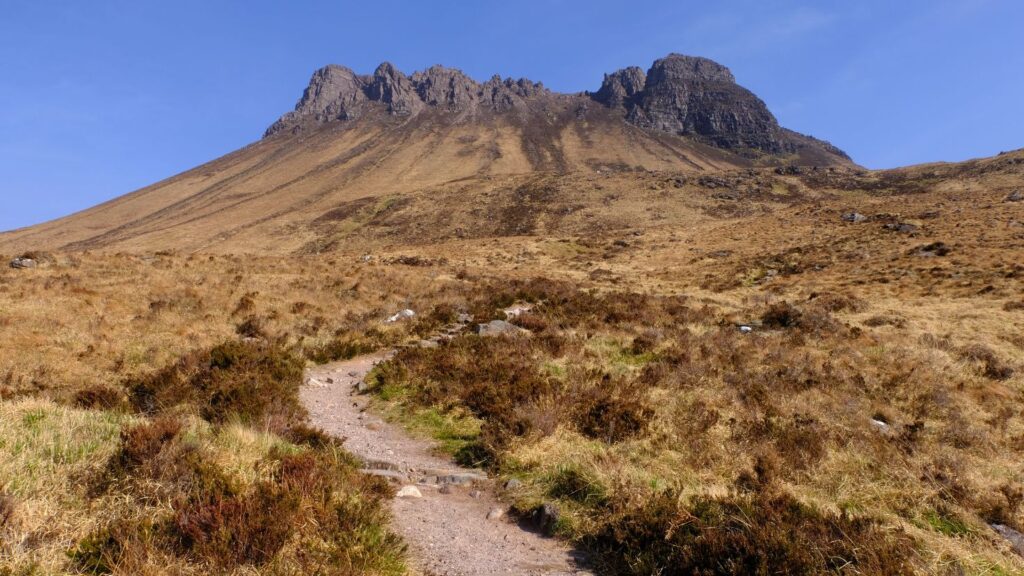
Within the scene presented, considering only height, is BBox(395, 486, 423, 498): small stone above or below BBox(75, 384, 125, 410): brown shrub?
below

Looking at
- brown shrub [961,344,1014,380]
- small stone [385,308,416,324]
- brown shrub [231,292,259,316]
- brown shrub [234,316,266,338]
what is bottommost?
brown shrub [961,344,1014,380]

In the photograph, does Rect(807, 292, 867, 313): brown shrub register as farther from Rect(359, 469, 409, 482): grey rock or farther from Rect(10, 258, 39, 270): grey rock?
Rect(10, 258, 39, 270): grey rock

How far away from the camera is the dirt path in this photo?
5.05 meters

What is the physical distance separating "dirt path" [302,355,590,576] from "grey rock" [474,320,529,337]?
6.22 m

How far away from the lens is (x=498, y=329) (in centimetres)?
1670

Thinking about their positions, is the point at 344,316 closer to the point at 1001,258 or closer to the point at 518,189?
the point at 1001,258

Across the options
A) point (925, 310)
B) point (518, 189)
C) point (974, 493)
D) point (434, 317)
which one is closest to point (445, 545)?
point (974, 493)

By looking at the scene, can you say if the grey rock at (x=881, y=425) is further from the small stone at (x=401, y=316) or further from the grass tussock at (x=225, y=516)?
the small stone at (x=401, y=316)

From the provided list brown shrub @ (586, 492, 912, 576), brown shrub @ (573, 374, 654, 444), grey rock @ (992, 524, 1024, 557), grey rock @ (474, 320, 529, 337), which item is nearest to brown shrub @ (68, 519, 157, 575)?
brown shrub @ (586, 492, 912, 576)

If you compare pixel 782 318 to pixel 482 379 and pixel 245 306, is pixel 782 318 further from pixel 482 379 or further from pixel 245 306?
pixel 245 306

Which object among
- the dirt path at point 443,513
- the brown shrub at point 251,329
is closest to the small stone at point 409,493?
the dirt path at point 443,513

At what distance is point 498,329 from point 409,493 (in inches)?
404

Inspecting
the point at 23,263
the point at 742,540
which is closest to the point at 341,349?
the point at 742,540

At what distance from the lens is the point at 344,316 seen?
18.2 m
